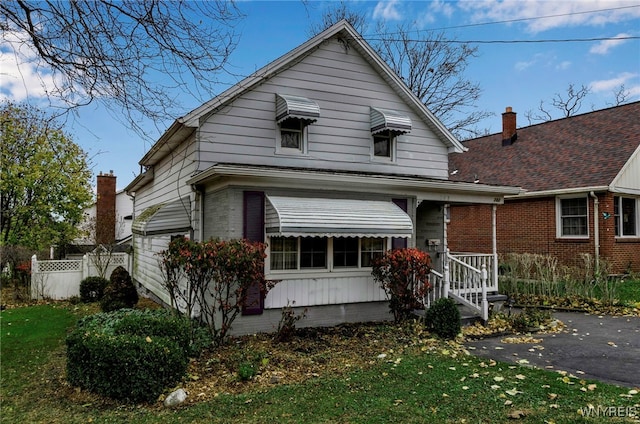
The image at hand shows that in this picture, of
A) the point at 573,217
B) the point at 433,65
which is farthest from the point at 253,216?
the point at 433,65

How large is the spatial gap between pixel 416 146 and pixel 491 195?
240 cm

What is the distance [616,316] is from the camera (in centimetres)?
1126

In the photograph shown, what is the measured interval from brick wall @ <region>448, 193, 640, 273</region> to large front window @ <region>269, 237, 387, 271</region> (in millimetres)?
9906

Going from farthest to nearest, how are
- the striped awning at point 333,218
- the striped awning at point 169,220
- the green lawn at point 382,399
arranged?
the striped awning at point 169,220, the striped awning at point 333,218, the green lawn at point 382,399

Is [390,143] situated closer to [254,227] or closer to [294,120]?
[294,120]

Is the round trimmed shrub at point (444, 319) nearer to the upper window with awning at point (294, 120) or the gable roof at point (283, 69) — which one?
the upper window with awning at point (294, 120)

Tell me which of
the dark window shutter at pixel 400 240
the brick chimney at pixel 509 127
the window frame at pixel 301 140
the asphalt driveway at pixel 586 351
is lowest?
the asphalt driveway at pixel 586 351

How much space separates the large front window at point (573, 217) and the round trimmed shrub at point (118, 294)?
600 inches

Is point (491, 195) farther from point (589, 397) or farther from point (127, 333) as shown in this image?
point (127, 333)

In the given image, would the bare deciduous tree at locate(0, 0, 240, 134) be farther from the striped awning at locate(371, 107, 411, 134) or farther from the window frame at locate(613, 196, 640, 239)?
the window frame at locate(613, 196, 640, 239)

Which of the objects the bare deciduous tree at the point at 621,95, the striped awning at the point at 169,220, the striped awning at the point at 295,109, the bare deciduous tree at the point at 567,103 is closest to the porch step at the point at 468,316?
the striped awning at the point at 295,109

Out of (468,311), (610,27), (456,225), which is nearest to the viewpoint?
(468,311)

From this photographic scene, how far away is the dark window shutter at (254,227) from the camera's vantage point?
9.00 m

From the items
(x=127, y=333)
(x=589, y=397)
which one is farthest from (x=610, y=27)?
(x=127, y=333)
